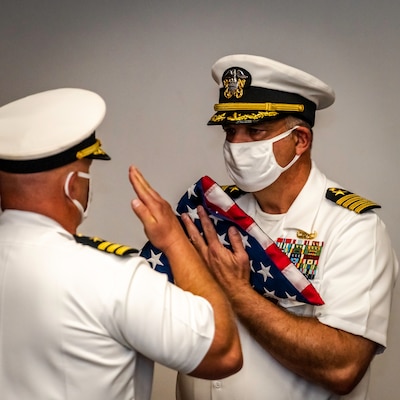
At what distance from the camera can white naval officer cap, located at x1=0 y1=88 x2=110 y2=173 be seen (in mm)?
1338

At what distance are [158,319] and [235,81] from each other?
2.88 ft

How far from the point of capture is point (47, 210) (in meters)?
1.38

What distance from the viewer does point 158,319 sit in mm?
1291

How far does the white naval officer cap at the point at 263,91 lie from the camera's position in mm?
1874

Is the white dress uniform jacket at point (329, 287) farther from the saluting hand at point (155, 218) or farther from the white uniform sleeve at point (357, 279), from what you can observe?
the saluting hand at point (155, 218)

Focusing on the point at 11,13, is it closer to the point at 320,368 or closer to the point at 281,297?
the point at 281,297

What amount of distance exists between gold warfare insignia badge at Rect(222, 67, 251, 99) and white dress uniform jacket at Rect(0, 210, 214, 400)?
0.74 m

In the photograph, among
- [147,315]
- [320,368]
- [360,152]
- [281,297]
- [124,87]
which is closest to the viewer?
[147,315]

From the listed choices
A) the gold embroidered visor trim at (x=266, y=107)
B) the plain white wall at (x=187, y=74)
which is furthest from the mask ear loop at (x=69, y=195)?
the plain white wall at (x=187, y=74)

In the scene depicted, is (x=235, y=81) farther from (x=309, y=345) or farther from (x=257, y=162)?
(x=309, y=345)

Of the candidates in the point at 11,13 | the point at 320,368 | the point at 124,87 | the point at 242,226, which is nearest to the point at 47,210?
the point at 242,226

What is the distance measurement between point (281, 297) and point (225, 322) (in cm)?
46

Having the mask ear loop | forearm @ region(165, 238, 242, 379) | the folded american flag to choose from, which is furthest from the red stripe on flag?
the mask ear loop

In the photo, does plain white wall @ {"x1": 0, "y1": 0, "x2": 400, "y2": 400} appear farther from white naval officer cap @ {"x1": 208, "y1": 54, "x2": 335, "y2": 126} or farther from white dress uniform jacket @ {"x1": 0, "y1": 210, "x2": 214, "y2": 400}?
white dress uniform jacket @ {"x1": 0, "y1": 210, "x2": 214, "y2": 400}
